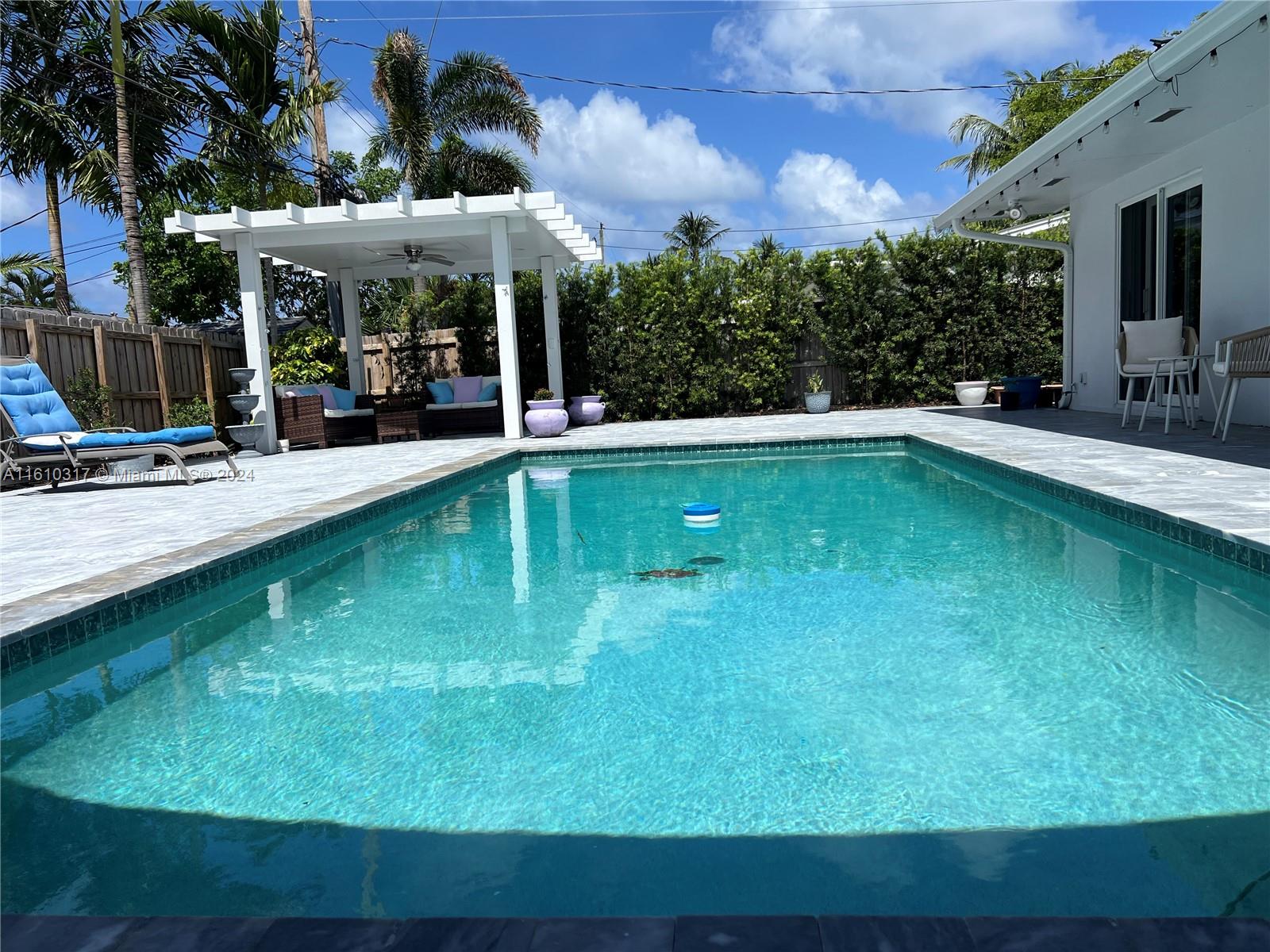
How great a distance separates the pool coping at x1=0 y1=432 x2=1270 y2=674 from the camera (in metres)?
3.43

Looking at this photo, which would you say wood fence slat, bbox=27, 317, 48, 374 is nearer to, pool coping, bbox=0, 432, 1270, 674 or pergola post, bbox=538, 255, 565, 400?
pool coping, bbox=0, 432, 1270, 674

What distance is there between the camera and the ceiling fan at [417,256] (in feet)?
41.7

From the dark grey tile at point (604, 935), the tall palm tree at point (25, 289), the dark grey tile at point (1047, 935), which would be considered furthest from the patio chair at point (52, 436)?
the tall palm tree at point (25, 289)

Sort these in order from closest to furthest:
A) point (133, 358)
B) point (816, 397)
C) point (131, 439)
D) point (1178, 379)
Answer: point (131, 439) → point (1178, 379) → point (133, 358) → point (816, 397)

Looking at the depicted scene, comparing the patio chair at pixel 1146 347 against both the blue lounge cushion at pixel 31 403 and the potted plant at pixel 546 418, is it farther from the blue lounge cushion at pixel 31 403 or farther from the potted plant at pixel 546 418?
the blue lounge cushion at pixel 31 403

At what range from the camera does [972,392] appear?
14.1m

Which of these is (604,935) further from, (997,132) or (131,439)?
(997,132)

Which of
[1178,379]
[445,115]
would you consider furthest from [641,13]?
[1178,379]

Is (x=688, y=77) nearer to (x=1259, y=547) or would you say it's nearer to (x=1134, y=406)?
(x=1134, y=406)

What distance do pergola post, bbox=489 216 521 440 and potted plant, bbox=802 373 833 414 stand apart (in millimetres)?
5096

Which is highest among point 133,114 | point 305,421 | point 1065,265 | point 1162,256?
point 133,114

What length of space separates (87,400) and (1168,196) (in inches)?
475

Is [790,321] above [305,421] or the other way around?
above

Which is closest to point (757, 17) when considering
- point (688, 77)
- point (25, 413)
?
point (688, 77)
